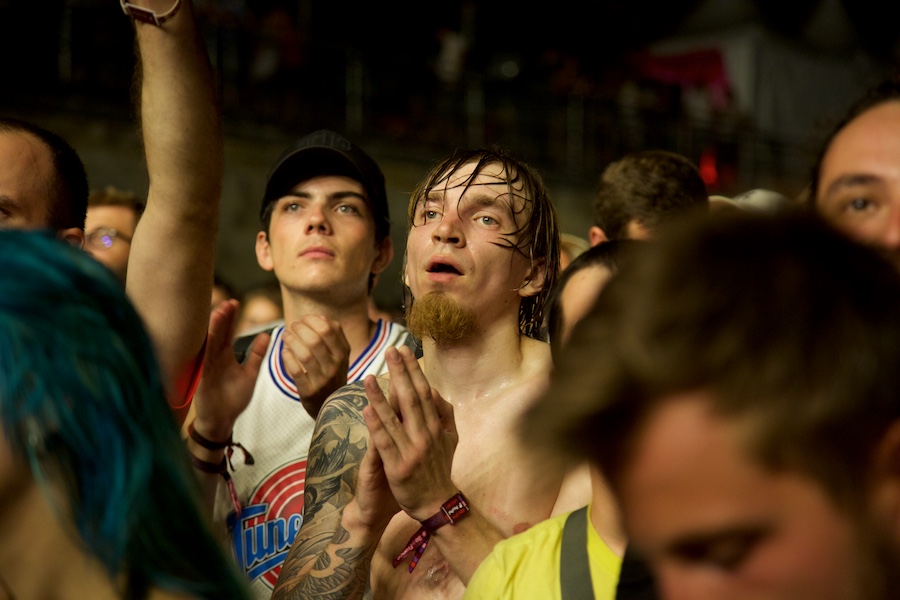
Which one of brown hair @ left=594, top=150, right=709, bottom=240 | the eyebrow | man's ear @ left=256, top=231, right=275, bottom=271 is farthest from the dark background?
the eyebrow

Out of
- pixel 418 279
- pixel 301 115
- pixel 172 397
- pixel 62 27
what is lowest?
pixel 172 397

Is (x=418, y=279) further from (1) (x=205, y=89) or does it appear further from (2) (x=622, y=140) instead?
(2) (x=622, y=140)

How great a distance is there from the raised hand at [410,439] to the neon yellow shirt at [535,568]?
0.19 meters

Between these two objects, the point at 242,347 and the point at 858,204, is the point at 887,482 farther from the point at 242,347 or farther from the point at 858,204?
the point at 242,347

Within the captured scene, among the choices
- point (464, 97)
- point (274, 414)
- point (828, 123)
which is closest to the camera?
point (828, 123)

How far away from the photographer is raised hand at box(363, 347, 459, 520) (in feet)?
6.42

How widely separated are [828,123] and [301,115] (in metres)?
9.14

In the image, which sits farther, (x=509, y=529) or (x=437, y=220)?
(x=437, y=220)

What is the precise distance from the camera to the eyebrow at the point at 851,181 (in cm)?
153

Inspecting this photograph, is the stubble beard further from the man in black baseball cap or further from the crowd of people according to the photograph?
the man in black baseball cap

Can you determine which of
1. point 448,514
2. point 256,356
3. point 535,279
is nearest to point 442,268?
point 535,279

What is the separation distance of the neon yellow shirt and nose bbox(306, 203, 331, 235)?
1773 mm

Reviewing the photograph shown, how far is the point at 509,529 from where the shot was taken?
7.60 feet

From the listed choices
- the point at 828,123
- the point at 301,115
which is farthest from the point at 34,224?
the point at 301,115
